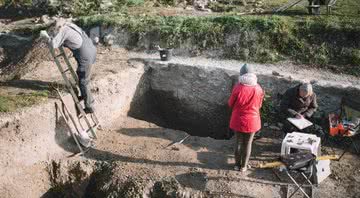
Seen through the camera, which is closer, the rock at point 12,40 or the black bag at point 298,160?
the black bag at point 298,160

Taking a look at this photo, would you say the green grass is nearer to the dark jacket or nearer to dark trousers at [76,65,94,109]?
dark trousers at [76,65,94,109]

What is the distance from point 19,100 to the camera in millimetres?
8500

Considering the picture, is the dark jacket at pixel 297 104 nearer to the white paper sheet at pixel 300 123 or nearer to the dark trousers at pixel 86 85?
the white paper sheet at pixel 300 123

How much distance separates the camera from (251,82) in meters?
7.09

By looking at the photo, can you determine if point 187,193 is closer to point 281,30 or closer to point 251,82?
point 251,82

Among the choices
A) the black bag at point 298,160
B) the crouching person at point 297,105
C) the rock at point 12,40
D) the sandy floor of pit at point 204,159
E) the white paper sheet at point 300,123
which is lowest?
the sandy floor of pit at point 204,159

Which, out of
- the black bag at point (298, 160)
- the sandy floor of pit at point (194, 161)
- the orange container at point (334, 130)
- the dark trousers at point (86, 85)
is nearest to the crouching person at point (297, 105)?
the orange container at point (334, 130)

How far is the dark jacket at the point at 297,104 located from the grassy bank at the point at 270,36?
2309mm

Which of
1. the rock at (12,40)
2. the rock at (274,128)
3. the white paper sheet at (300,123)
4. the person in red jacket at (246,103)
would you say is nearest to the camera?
the person in red jacket at (246,103)

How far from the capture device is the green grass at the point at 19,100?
26.7ft

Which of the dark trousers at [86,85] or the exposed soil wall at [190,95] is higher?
the dark trousers at [86,85]

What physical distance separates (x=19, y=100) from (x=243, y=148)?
4.52 m

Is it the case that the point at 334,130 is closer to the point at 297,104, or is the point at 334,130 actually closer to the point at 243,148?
the point at 297,104

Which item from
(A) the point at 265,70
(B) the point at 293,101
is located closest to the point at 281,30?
(A) the point at 265,70
